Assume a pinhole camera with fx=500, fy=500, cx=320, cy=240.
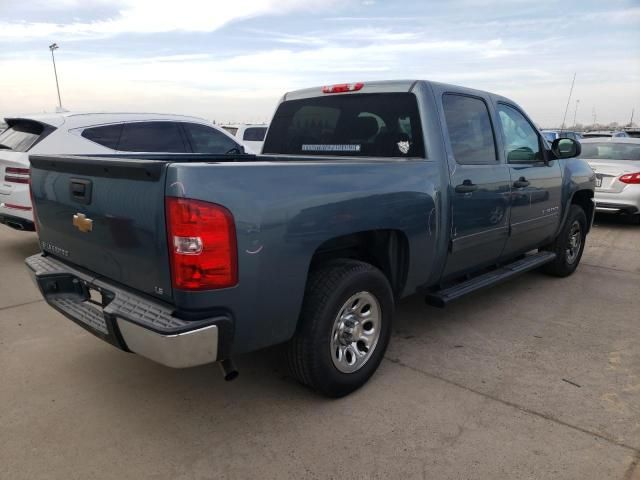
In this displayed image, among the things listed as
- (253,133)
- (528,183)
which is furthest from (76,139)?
(253,133)

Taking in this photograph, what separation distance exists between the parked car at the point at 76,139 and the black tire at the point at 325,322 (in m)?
4.34

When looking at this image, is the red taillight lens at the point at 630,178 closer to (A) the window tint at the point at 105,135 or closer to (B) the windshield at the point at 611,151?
(B) the windshield at the point at 611,151

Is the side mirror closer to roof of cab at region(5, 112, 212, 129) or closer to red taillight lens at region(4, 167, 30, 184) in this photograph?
roof of cab at region(5, 112, 212, 129)

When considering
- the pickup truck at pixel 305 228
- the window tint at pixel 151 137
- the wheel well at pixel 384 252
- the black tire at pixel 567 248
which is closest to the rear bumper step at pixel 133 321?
the pickup truck at pixel 305 228

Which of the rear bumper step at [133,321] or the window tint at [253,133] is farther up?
the rear bumper step at [133,321]

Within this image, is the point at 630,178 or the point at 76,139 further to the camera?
the point at 630,178

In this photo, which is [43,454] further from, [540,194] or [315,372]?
[540,194]

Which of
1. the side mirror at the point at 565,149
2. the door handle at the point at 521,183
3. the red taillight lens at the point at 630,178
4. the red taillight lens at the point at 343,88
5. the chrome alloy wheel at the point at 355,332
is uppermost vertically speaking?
the red taillight lens at the point at 343,88

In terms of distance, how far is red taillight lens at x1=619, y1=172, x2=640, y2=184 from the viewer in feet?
28.6

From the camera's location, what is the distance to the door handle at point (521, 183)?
166 inches

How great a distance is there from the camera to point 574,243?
19.0 ft

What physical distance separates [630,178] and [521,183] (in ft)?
19.2

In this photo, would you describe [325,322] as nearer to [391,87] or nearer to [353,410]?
[353,410]

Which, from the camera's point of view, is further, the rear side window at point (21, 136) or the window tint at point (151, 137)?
the window tint at point (151, 137)
